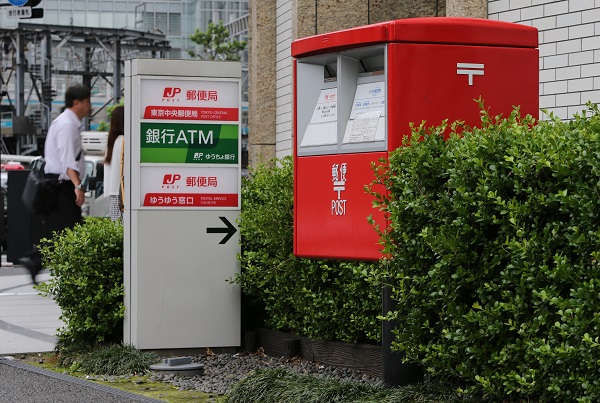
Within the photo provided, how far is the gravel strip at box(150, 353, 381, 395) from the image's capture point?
7.70m

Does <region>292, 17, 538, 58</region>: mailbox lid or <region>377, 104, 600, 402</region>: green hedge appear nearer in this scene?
<region>377, 104, 600, 402</region>: green hedge

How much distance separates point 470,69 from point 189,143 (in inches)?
122

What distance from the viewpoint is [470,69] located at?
6.22 m

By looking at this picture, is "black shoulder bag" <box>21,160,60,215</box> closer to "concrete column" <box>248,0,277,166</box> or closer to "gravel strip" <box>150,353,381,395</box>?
"gravel strip" <box>150,353,381,395</box>

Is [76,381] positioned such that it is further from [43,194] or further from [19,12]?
[19,12]

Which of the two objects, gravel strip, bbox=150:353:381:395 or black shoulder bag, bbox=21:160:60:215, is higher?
black shoulder bag, bbox=21:160:60:215

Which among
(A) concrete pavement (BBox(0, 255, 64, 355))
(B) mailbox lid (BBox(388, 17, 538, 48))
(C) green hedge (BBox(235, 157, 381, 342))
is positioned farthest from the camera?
(A) concrete pavement (BBox(0, 255, 64, 355))

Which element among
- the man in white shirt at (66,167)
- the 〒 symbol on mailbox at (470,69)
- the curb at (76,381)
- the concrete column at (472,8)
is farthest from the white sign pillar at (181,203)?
the concrete column at (472,8)

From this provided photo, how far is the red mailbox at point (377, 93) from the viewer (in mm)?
6086

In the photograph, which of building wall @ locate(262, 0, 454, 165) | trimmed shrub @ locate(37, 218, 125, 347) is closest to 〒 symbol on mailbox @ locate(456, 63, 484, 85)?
trimmed shrub @ locate(37, 218, 125, 347)

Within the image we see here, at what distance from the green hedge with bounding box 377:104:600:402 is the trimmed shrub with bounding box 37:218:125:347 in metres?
3.48

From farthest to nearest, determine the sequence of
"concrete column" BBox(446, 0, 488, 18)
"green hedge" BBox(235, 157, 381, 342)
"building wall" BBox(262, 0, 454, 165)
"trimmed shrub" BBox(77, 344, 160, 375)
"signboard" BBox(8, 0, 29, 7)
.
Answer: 1. "signboard" BBox(8, 0, 29, 7)
2. "building wall" BBox(262, 0, 454, 165)
3. "concrete column" BBox(446, 0, 488, 18)
4. "trimmed shrub" BBox(77, 344, 160, 375)
5. "green hedge" BBox(235, 157, 381, 342)

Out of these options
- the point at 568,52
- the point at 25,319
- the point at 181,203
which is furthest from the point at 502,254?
the point at 25,319

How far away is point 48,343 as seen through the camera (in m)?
10.1
